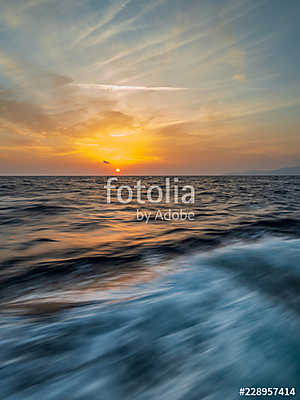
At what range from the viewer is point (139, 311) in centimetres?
236

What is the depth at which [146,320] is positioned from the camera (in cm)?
222

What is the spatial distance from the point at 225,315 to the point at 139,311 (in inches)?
36.6

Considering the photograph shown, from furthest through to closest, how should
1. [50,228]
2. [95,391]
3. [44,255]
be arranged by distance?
[50,228], [44,255], [95,391]

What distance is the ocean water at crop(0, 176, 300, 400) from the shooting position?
1497 mm

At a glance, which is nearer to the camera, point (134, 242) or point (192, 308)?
point (192, 308)

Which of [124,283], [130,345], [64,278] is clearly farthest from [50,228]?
[130,345]

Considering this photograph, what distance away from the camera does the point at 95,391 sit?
55.5 inches

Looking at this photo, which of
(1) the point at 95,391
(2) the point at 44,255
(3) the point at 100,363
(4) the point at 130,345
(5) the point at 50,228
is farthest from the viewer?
(5) the point at 50,228

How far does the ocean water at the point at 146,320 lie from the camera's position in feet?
4.91

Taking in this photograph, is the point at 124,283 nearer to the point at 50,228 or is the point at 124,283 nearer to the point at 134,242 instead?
the point at 134,242

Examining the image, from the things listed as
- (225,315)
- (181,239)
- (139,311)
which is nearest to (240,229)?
(181,239)

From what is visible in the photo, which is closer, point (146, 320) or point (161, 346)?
point (161, 346)

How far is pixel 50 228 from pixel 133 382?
5664 millimetres

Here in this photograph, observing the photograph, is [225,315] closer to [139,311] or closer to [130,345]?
[139,311]
